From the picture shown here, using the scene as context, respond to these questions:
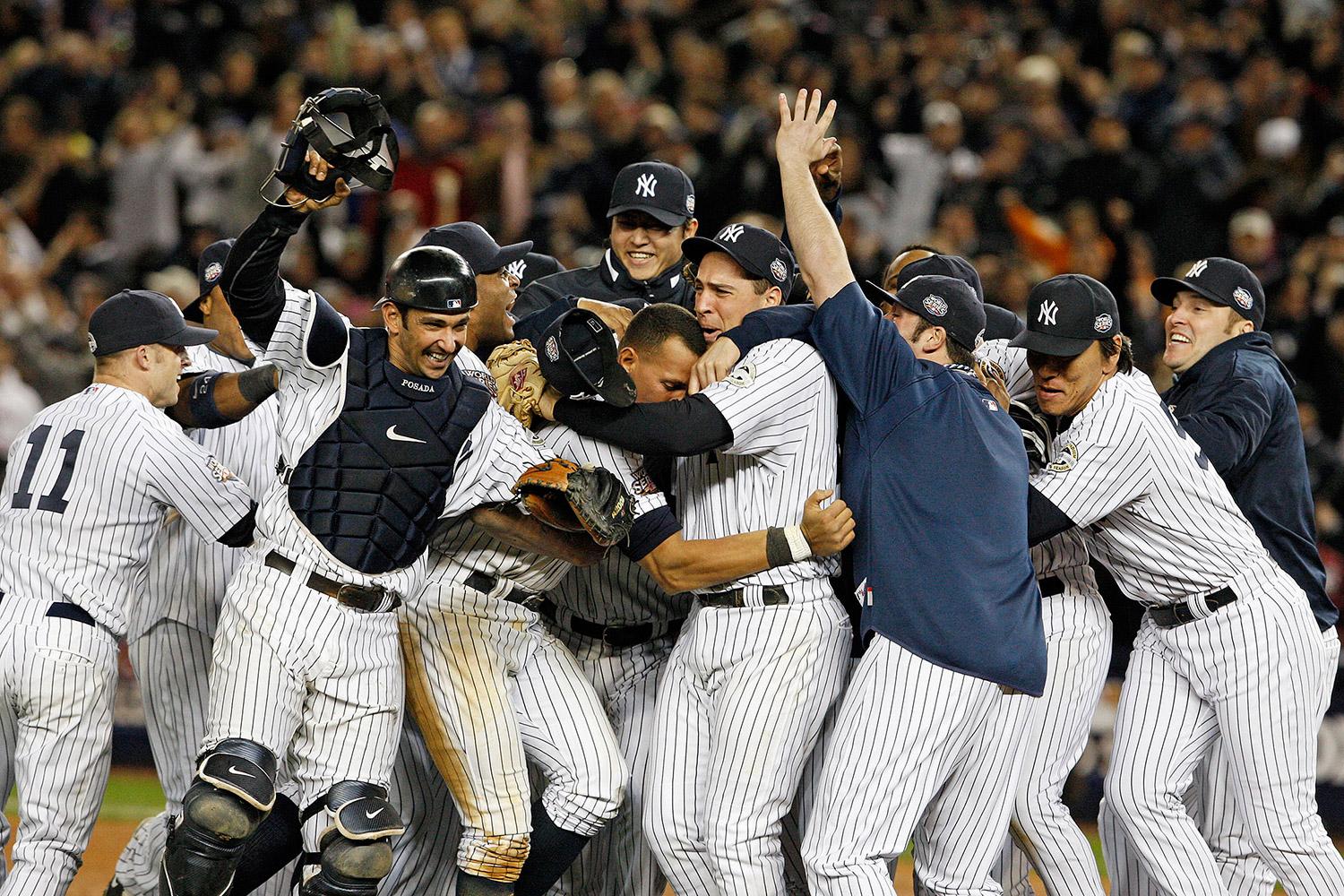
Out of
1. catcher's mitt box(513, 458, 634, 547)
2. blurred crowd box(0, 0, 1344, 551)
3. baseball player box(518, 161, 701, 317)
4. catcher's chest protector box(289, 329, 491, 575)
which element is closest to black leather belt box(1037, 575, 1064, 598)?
catcher's mitt box(513, 458, 634, 547)

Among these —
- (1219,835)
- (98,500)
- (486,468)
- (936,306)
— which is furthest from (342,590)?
(1219,835)

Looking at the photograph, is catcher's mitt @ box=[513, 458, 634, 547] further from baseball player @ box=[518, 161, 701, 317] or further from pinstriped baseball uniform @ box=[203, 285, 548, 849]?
baseball player @ box=[518, 161, 701, 317]

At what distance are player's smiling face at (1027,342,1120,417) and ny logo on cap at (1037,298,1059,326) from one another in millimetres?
119

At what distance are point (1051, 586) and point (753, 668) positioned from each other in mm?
1427

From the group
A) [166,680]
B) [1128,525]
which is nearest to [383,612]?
[166,680]

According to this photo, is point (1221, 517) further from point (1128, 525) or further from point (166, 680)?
point (166, 680)

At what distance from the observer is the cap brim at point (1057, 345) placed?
5758 millimetres

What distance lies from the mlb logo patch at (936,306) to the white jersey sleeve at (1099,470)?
0.69 metres

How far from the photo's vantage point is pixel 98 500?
221 inches

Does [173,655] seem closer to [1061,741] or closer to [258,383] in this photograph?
[258,383]

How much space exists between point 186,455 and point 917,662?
2.61 m

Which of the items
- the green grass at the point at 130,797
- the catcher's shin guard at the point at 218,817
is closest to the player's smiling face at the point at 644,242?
the catcher's shin guard at the point at 218,817

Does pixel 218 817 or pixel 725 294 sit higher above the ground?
pixel 725 294

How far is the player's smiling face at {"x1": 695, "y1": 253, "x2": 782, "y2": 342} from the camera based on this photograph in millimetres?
5750
